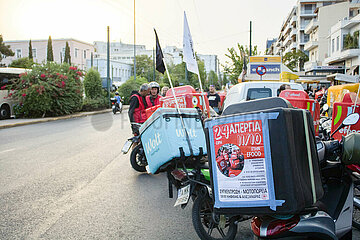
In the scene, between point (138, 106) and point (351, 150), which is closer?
point (351, 150)

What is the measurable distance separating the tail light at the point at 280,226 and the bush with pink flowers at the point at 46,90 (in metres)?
21.5

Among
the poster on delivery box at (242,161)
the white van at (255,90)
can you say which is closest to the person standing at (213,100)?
the white van at (255,90)

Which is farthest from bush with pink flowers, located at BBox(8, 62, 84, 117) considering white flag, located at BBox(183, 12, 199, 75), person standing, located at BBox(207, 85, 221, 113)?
white flag, located at BBox(183, 12, 199, 75)

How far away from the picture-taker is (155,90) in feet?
27.9

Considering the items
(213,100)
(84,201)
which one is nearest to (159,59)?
(84,201)

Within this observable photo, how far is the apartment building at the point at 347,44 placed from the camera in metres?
38.2

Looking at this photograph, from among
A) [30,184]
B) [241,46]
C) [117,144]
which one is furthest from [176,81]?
[30,184]

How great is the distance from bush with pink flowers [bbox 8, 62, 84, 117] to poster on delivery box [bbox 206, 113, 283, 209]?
2112cm

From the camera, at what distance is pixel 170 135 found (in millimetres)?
4391

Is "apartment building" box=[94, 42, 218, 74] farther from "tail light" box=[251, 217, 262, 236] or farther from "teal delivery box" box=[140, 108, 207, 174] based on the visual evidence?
"tail light" box=[251, 217, 262, 236]

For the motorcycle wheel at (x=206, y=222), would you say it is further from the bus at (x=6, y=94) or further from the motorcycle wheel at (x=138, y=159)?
the bus at (x=6, y=94)

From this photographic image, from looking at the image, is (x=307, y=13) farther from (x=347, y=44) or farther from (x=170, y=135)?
(x=170, y=135)

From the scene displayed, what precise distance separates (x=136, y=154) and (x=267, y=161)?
516 cm

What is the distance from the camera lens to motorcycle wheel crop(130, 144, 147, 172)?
24.2 feet
